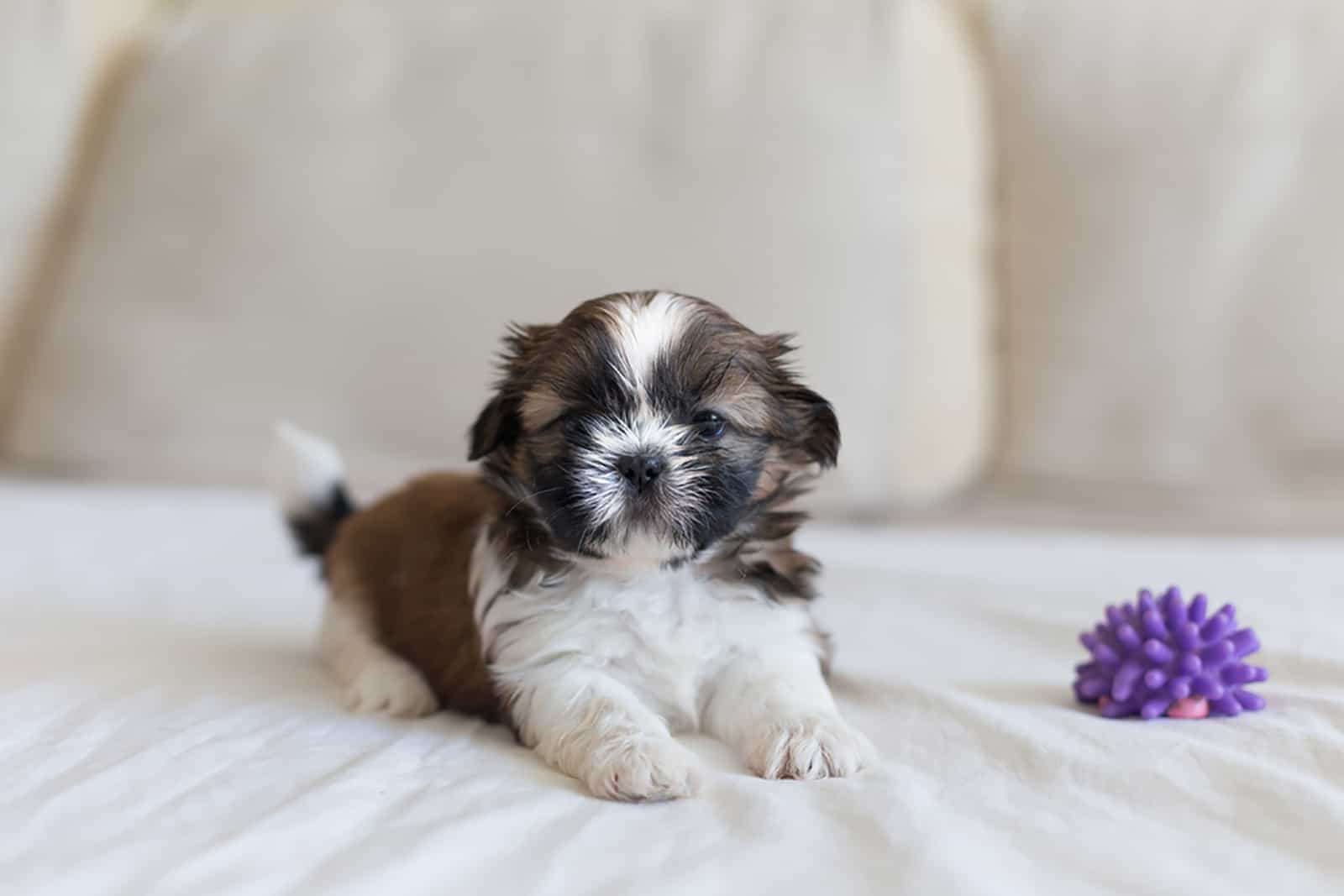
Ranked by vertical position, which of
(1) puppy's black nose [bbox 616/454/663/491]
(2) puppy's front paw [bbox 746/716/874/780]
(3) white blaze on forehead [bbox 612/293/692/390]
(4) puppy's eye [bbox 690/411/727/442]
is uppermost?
(3) white blaze on forehead [bbox 612/293/692/390]

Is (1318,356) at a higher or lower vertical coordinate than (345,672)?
higher

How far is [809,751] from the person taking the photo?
140cm

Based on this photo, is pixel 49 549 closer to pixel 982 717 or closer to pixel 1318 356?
pixel 982 717

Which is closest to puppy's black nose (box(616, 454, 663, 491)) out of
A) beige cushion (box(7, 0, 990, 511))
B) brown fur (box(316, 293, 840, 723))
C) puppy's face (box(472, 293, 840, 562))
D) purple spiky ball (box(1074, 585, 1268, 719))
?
puppy's face (box(472, 293, 840, 562))

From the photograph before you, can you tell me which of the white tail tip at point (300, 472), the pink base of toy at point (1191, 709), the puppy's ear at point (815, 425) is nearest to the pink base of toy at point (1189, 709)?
the pink base of toy at point (1191, 709)

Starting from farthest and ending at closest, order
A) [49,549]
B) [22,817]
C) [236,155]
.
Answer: [236,155] < [49,549] < [22,817]

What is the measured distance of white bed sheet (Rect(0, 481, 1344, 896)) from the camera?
1.07 m

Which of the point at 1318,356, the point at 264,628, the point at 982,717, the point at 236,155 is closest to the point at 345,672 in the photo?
the point at 264,628

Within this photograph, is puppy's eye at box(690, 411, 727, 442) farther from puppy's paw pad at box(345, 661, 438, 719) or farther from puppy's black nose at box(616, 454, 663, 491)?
puppy's paw pad at box(345, 661, 438, 719)

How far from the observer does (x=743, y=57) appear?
3.00 meters

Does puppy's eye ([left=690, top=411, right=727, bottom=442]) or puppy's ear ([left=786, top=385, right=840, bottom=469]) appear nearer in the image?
puppy's eye ([left=690, top=411, right=727, bottom=442])

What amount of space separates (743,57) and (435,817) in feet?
7.32

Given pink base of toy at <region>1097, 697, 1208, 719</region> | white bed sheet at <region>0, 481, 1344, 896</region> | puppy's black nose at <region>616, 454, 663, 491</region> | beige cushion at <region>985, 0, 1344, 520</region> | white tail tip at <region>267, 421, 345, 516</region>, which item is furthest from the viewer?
beige cushion at <region>985, 0, 1344, 520</region>

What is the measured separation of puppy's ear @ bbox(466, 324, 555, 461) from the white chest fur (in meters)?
0.16
